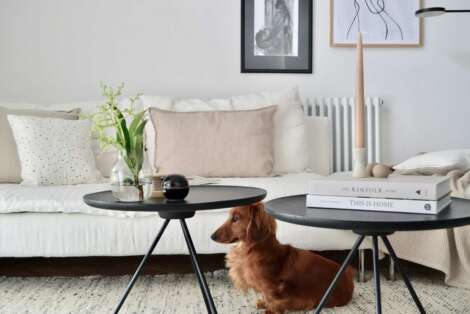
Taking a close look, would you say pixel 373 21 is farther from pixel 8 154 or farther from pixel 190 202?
pixel 190 202

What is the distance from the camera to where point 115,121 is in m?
1.91

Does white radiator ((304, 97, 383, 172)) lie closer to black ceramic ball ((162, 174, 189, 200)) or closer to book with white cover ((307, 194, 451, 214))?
black ceramic ball ((162, 174, 189, 200))

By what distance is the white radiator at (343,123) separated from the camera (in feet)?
12.7

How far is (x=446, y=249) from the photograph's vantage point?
8.04ft

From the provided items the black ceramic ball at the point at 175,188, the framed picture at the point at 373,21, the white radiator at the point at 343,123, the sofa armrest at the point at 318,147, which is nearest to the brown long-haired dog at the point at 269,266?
the black ceramic ball at the point at 175,188

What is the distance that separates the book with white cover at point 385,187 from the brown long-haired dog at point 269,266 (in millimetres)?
669

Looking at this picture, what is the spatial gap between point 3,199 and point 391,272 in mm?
1742

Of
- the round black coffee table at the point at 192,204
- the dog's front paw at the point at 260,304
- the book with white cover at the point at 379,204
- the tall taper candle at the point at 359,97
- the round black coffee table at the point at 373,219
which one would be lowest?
the dog's front paw at the point at 260,304

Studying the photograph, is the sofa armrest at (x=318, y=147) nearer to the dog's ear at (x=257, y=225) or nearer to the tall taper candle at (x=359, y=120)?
the dog's ear at (x=257, y=225)

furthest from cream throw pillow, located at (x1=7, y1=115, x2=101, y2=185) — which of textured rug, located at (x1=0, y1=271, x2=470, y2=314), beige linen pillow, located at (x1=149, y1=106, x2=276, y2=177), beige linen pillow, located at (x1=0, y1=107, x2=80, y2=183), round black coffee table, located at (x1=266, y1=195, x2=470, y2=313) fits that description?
round black coffee table, located at (x1=266, y1=195, x2=470, y2=313)

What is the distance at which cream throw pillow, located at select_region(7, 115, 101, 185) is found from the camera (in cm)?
288

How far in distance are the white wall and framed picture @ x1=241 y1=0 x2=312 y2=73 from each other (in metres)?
0.06

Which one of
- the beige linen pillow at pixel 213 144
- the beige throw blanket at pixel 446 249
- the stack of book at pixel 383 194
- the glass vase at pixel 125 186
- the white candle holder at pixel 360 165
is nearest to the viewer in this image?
the stack of book at pixel 383 194

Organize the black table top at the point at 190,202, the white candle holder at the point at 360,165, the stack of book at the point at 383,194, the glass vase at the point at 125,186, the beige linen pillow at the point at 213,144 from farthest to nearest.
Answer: the beige linen pillow at the point at 213,144 < the glass vase at the point at 125,186 < the black table top at the point at 190,202 < the white candle holder at the point at 360,165 < the stack of book at the point at 383,194
